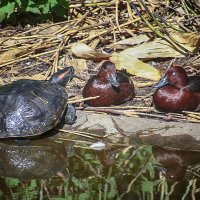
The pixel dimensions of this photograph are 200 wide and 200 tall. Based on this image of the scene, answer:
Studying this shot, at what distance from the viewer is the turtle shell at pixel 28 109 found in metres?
4.89

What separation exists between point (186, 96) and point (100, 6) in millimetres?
2343

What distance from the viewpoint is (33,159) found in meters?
4.67

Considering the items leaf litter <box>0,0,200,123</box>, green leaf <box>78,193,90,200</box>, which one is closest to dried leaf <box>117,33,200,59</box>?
leaf litter <box>0,0,200,123</box>

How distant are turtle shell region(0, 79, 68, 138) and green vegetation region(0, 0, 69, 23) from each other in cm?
175

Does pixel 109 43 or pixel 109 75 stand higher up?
pixel 109 75

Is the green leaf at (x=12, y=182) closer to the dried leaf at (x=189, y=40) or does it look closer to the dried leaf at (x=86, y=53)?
the dried leaf at (x=86, y=53)

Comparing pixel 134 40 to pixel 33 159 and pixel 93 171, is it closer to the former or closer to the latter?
pixel 33 159

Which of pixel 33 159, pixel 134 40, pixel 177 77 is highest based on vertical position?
pixel 177 77

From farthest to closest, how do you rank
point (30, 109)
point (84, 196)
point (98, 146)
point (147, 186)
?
point (30, 109), point (98, 146), point (147, 186), point (84, 196)

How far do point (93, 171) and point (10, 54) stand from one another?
252 cm

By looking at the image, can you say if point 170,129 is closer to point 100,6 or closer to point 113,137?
point 113,137

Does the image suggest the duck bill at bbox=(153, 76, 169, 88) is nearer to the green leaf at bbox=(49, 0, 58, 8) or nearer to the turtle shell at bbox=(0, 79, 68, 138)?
the turtle shell at bbox=(0, 79, 68, 138)

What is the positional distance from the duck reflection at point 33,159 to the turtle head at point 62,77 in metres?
0.84

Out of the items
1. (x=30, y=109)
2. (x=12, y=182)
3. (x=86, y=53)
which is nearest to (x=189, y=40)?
(x=86, y=53)
